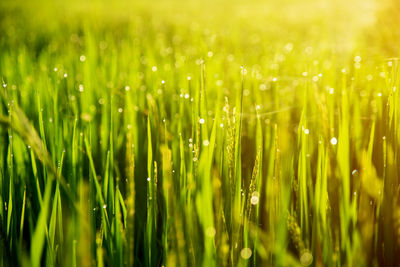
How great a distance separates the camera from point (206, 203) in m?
0.62

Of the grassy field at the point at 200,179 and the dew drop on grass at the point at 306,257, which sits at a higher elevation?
the grassy field at the point at 200,179

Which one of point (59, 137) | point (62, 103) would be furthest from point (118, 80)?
point (59, 137)

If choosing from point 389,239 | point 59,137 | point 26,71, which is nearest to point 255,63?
point 26,71

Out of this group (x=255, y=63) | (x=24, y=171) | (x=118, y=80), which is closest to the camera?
(x=24, y=171)

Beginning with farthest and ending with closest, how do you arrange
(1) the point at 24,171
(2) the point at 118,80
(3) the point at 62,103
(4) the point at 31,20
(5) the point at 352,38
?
1. (4) the point at 31,20
2. (5) the point at 352,38
3. (2) the point at 118,80
4. (3) the point at 62,103
5. (1) the point at 24,171

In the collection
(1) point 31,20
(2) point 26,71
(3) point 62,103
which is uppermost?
(1) point 31,20

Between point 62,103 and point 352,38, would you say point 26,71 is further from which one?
point 352,38

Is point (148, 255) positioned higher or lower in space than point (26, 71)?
lower

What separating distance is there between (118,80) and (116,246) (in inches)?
40.9

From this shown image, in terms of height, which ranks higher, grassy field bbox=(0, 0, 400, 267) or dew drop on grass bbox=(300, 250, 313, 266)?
grassy field bbox=(0, 0, 400, 267)

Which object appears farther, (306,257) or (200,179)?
(200,179)

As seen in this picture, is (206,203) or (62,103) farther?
(62,103)

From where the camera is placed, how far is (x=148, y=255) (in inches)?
26.0

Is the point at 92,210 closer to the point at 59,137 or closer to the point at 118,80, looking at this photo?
the point at 59,137
